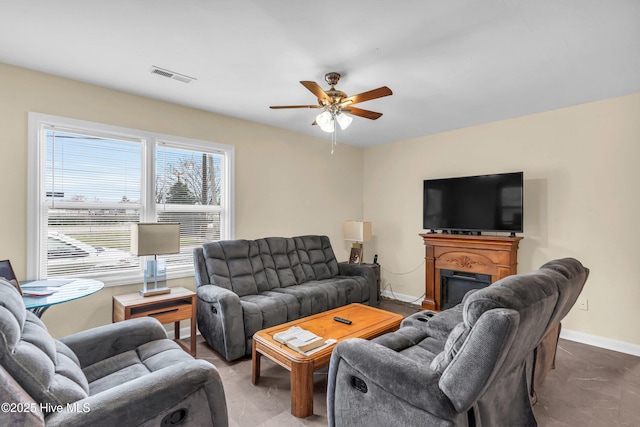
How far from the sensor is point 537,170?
3688 mm

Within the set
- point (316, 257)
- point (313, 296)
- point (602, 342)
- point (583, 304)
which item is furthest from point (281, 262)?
point (602, 342)

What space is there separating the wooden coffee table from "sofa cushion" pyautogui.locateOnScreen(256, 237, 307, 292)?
89cm

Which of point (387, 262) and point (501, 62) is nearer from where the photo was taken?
point (501, 62)

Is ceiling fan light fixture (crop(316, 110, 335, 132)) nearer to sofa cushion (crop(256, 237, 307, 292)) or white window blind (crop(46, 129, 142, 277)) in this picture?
sofa cushion (crop(256, 237, 307, 292))

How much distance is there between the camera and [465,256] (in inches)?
157

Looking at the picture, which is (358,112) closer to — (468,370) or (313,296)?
(313,296)

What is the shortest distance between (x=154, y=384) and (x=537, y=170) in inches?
168

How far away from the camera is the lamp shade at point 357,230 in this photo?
476cm

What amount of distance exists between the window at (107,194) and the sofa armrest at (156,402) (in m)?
2.16

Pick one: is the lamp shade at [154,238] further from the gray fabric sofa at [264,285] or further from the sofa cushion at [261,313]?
the sofa cushion at [261,313]

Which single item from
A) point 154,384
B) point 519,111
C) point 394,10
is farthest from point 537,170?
point 154,384

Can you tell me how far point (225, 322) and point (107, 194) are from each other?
176 centimetres

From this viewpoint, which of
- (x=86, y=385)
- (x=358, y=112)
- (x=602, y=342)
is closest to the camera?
(x=86, y=385)

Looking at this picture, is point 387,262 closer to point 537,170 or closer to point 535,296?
point 537,170
